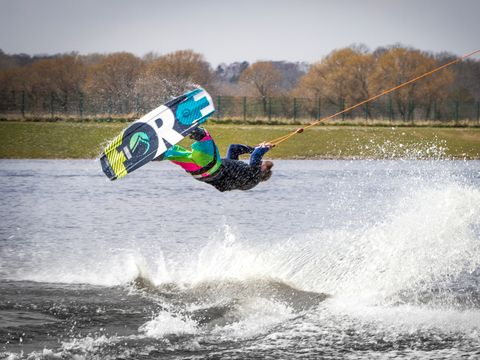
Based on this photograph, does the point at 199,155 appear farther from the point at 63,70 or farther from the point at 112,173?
the point at 63,70

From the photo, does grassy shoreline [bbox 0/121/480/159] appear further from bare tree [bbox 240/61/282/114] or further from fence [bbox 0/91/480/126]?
bare tree [bbox 240/61/282/114]

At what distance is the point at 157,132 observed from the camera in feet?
30.7

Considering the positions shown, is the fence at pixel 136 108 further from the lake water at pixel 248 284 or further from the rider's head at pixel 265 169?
the rider's head at pixel 265 169

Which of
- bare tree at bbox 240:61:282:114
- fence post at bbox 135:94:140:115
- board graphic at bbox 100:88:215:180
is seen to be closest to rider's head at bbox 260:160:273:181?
board graphic at bbox 100:88:215:180

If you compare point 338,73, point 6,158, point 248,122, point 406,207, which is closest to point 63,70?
point 338,73

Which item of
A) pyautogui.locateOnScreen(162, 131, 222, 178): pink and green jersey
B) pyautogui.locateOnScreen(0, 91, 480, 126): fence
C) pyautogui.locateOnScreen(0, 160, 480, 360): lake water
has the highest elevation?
pyautogui.locateOnScreen(0, 91, 480, 126): fence

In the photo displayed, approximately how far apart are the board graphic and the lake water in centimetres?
155

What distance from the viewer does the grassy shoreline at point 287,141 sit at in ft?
109

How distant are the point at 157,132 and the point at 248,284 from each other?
83.9 inches

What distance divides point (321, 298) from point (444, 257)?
1.78 metres

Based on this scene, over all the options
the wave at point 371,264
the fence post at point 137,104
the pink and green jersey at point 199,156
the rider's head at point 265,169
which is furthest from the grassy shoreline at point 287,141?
the pink and green jersey at point 199,156

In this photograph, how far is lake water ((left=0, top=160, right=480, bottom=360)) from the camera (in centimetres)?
748

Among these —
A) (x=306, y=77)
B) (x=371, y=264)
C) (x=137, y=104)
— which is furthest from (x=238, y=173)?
(x=306, y=77)

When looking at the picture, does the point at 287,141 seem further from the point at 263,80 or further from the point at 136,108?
the point at 263,80
